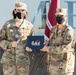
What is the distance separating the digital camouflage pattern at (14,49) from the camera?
14.0 feet

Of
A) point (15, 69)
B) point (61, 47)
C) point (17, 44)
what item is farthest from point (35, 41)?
point (15, 69)

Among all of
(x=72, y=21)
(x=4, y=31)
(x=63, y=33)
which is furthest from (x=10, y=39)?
(x=72, y=21)

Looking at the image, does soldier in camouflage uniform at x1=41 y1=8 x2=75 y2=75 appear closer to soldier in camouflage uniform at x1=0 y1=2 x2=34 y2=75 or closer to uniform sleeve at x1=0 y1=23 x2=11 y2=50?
soldier in camouflage uniform at x1=0 y1=2 x2=34 y2=75

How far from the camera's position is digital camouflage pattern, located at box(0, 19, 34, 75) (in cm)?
425

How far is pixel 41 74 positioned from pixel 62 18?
1161mm

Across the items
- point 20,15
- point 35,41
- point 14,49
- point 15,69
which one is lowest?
point 15,69

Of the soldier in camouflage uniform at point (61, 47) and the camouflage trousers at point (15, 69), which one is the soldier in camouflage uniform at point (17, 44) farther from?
the soldier in camouflage uniform at point (61, 47)

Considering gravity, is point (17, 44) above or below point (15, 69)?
above

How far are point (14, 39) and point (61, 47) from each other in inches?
23.9

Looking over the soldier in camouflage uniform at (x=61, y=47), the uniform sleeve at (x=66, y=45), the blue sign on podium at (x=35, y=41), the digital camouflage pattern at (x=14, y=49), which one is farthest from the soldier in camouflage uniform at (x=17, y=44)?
the uniform sleeve at (x=66, y=45)

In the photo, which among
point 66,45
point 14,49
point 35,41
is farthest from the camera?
point 14,49

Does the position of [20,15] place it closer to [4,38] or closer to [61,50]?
[4,38]

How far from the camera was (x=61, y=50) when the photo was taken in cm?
405

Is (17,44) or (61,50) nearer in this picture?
(61,50)
